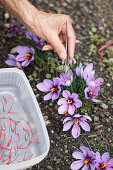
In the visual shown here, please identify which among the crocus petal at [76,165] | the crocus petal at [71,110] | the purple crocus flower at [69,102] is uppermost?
the purple crocus flower at [69,102]

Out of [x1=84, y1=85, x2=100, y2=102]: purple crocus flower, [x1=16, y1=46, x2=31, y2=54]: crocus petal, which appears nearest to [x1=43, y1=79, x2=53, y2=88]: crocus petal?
[x1=84, y1=85, x2=100, y2=102]: purple crocus flower

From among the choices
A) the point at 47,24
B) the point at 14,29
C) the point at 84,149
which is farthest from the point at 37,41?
the point at 84,149

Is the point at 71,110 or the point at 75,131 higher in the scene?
the point at 71,110

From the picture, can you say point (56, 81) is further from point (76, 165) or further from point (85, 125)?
point (76, 165)

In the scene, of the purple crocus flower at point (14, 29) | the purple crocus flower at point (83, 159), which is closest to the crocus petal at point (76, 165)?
the purple crocus flower at point (83, 159)

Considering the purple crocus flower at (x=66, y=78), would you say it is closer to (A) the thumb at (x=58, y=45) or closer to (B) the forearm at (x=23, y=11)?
(A) the thumb at (x=58, y=45)
